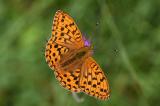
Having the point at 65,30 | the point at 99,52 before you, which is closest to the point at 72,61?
the point at 65,30

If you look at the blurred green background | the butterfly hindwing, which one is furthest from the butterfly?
the blurred green background

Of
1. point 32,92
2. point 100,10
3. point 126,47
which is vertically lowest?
point 32,92

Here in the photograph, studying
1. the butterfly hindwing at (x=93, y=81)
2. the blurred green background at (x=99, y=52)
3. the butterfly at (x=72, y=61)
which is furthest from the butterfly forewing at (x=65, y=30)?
the blurred green background at (x=99, y=52)

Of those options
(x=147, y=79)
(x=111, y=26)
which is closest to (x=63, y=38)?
(x=111, y=26)

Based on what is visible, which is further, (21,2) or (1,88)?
(21,2)

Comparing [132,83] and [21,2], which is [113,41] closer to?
[132,83]

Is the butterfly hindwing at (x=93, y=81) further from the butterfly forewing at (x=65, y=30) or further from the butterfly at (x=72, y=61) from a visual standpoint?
the butterfly forewing at (x=65, y=30)
